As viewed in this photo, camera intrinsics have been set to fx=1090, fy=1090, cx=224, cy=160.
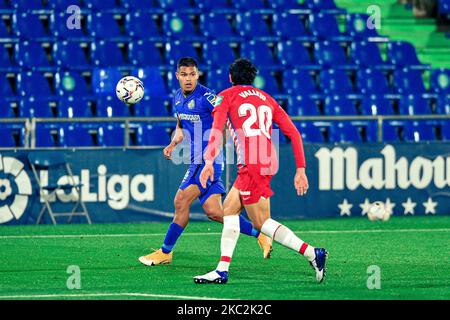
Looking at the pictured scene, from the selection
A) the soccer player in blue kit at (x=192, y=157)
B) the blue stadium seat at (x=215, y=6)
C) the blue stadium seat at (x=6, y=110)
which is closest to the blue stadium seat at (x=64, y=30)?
the blue stadium seat at (x=6, y=110)

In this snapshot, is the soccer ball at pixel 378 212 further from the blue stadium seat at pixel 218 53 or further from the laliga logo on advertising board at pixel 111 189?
the blue stadium seat at pixel 218 53

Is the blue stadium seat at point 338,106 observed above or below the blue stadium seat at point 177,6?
below

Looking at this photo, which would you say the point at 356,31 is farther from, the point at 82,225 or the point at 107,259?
the point at 107,259

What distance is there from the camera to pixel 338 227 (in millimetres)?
15805

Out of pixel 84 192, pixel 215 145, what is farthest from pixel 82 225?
pixel 215 145

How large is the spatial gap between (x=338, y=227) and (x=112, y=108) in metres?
4.59

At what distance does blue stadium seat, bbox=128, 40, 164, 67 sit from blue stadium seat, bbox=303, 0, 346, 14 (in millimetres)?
3647

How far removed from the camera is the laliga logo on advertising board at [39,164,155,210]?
1612 cm

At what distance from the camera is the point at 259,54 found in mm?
19859

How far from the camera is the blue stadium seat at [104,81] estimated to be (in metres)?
18.2

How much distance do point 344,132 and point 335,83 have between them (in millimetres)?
1469

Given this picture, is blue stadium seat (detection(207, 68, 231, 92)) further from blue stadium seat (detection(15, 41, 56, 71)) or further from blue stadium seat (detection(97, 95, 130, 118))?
blue stadium seat (detection(15, 41, 56, 71))

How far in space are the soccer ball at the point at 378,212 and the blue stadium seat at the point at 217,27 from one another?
508 cm

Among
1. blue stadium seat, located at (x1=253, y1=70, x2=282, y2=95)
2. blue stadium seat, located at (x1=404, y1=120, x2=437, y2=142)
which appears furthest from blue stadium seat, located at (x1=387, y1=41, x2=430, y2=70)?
blue stadium seat, located at (x1=253, y1=70, x2=282, y2=95)
